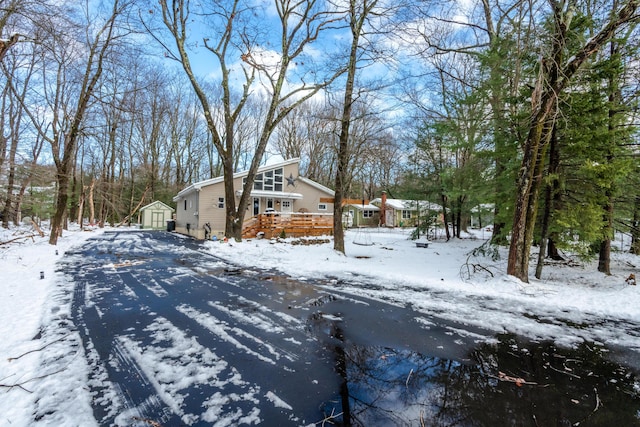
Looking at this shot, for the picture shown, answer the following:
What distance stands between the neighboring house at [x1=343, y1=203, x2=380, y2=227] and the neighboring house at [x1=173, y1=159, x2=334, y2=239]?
1114cm

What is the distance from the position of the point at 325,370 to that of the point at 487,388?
1.42 meters

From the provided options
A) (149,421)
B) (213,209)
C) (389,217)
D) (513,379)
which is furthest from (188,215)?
(389,217)

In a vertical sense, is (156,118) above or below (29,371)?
above

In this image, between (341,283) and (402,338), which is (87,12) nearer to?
(341,283)

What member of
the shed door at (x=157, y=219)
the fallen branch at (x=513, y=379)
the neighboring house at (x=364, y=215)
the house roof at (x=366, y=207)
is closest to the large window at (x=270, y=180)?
the shed door at (x=157, y=219)

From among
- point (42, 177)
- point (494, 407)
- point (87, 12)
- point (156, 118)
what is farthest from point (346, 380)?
point (156, 118)

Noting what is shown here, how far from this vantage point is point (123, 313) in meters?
4.17

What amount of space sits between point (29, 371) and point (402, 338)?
3.71 m

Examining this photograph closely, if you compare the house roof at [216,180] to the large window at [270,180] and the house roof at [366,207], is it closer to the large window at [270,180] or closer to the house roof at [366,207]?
the large window at [270,180]

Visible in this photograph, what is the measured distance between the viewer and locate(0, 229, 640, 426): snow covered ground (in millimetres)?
2459

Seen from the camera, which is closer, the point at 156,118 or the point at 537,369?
the point at 537,369

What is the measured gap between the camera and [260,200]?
66.1 feet

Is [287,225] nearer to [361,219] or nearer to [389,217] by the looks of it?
[361,219]

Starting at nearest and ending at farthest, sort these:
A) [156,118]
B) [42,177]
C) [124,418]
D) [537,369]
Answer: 1. [124,418]
2. [537,369]
3. [42,177]
4. [156,118]
